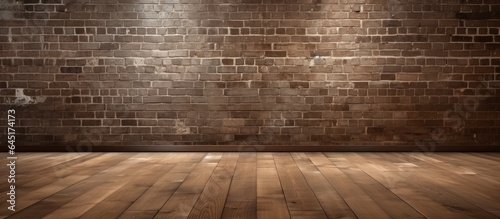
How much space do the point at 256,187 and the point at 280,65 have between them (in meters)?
2.98

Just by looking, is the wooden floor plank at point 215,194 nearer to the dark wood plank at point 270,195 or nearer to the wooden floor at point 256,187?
the wooden floor at point 256,187

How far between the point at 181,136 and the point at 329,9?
2693mm

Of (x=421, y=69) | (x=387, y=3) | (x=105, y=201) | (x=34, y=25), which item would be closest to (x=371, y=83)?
(x=421, y=69)

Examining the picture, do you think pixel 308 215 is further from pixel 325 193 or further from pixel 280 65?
pixel 280 65

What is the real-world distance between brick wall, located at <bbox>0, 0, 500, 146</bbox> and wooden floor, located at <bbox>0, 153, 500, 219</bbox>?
77 centimetres

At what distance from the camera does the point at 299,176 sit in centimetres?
399

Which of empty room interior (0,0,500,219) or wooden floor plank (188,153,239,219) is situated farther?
empty room interior (0,0,500,219)

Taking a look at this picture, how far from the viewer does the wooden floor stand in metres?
2.63

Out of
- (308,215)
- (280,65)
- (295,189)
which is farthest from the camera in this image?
(280,65)

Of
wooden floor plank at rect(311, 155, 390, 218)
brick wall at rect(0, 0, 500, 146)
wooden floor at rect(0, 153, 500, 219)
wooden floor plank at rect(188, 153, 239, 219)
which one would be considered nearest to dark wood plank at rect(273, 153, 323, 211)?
wooden floor at rect(0, 153, 500, 219)

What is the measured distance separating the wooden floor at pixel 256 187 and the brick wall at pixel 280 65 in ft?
2.52

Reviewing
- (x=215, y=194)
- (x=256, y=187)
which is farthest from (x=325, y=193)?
(x=215, y=194)

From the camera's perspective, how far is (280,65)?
6.11 m

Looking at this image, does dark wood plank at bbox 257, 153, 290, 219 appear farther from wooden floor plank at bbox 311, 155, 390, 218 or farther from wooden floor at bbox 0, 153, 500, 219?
wooden floor plank at bbox 311, 155, 390, 218
